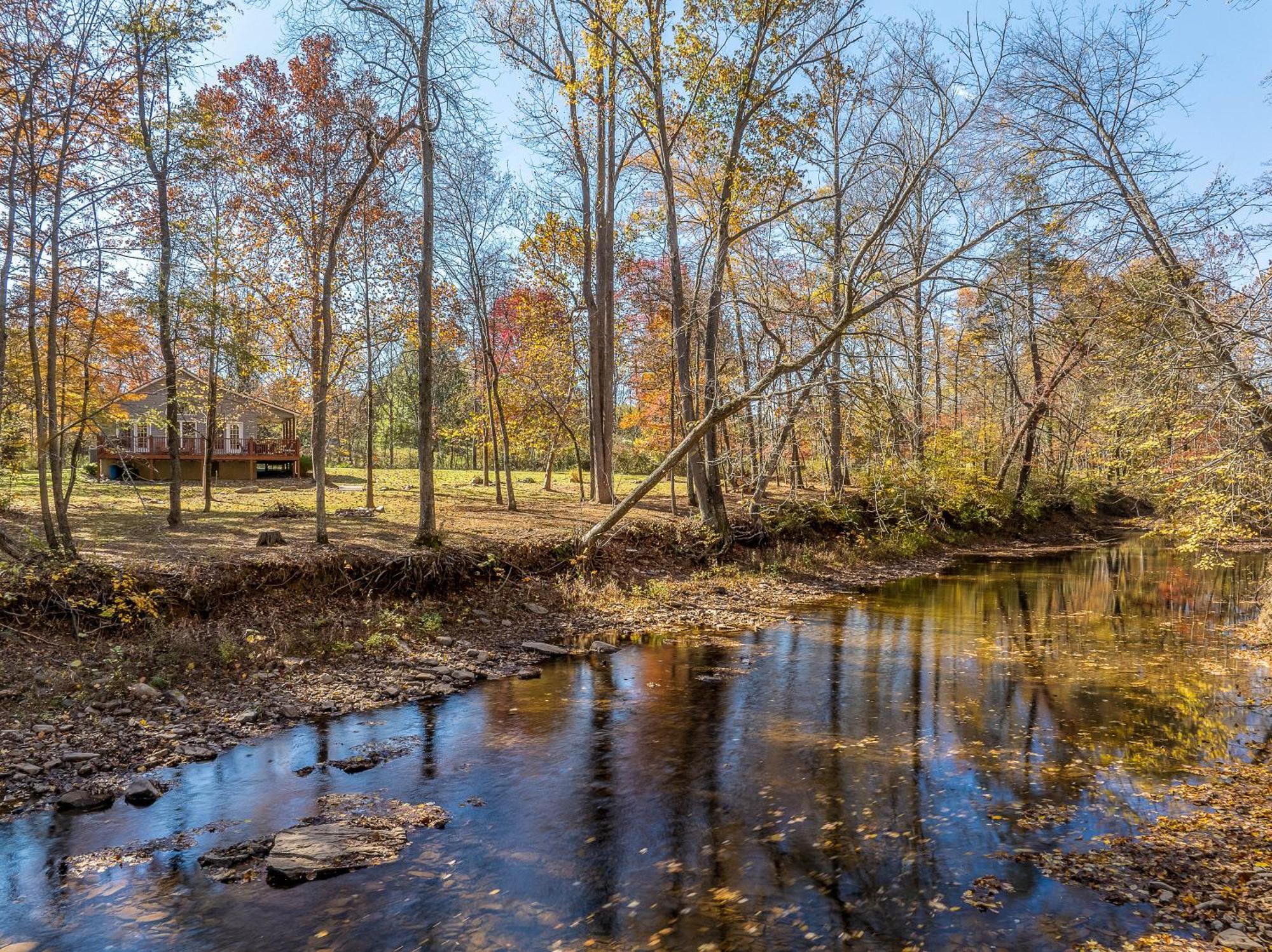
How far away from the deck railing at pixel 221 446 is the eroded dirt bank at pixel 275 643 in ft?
65.0

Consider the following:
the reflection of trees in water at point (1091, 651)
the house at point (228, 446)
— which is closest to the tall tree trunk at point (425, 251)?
the reflection of trees in water at point (1091, 651)

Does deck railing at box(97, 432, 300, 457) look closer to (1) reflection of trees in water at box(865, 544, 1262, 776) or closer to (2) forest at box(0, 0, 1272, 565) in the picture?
(2) forest at box(0, 0, 1272, 565)

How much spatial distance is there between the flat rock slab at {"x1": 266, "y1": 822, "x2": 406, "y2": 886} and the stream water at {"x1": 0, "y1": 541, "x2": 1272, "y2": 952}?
0.14 metres

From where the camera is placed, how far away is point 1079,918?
4660mm

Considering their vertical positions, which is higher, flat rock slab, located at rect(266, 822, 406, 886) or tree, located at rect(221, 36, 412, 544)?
tree, located at rect(221, 36, 412, 544)

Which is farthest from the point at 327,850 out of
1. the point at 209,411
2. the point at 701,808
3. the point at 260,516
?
the point at 209,411

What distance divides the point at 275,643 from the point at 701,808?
683 centimetres

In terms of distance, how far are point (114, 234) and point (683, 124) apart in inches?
422

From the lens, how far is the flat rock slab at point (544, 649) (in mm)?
11703

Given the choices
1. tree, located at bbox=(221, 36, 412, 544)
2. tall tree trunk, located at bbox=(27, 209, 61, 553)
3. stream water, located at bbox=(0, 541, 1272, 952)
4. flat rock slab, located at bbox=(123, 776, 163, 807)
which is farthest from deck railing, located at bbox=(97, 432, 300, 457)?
flat rock slab, located at bbox=(123, 776, 163, 807)

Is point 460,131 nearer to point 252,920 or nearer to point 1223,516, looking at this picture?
point 252,920

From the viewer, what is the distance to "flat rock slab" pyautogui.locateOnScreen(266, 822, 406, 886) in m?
5.32

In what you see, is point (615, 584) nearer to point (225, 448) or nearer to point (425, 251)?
point (425, 251)

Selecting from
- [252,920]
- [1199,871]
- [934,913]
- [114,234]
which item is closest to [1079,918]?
[934,913]
